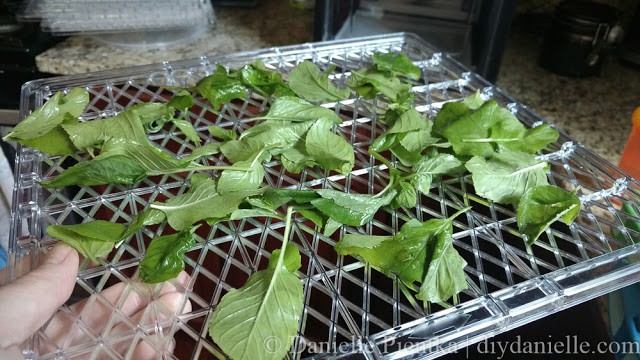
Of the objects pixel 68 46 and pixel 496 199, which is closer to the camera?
pixel 496 199

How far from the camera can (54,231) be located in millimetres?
424

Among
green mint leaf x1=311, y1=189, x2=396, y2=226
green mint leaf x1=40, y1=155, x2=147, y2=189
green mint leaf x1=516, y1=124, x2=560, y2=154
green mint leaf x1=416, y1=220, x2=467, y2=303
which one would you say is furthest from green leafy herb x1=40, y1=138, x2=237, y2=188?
green mint leaf x1=516, y1=124, x2=560, y2=154

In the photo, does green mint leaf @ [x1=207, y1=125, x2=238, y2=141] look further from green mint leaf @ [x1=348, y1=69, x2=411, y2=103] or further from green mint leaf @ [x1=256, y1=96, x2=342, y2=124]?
green mint leaf @ [x1=348, y1=69, x2=411, y2=103]

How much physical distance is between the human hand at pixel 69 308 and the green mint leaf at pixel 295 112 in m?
0.21

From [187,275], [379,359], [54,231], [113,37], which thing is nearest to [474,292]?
[379,359]

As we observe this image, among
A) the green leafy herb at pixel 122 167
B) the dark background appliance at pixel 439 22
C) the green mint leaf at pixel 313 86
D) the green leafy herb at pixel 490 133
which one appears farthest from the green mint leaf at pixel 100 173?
the dark background appliance at pixel 439 22

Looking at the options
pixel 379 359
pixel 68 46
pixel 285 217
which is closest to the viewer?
pixel 379 359

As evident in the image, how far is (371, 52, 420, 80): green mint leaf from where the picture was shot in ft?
2.17

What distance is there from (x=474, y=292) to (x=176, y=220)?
253 millimetres

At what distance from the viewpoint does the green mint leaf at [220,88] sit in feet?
1.98

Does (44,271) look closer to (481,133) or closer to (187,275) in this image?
(187,275)

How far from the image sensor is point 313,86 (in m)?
0.63

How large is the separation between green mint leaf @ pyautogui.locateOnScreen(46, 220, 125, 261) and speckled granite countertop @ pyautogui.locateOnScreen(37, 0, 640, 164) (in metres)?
0.56

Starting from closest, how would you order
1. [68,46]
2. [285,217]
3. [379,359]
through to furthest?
[379,359] → [285,217] → [68,46]
